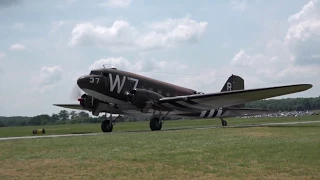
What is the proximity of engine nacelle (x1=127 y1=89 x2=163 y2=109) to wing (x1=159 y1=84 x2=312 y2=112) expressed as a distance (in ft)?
2.87

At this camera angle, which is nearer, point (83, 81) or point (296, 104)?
point (83, 81)

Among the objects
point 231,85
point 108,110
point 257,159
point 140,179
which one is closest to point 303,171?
point 257,159

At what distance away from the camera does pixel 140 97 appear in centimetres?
2850

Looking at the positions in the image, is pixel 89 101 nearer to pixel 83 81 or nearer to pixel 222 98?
pixel 83 81

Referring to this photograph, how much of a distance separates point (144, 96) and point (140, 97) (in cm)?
33

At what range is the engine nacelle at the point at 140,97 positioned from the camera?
28.4 meters

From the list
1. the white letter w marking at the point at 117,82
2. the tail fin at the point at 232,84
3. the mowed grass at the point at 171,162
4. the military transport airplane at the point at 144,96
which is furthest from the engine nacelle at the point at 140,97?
the mowed grass at the point at 171,162

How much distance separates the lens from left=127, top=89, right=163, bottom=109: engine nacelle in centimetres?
2841

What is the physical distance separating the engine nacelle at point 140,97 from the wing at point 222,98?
2.87 ft

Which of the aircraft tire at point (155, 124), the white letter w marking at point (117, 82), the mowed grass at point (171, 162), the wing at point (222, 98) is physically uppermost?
the white letter w marking at point (117, 82)

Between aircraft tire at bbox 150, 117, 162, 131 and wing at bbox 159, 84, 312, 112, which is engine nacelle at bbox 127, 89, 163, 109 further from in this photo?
aircraft tire at bbox 150, 117, 162, 131

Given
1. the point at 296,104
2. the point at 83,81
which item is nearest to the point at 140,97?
the point at 83,81

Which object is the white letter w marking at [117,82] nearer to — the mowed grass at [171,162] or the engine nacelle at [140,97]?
the engine nacelle at [140,97]

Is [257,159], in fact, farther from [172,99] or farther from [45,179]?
[172,99]
